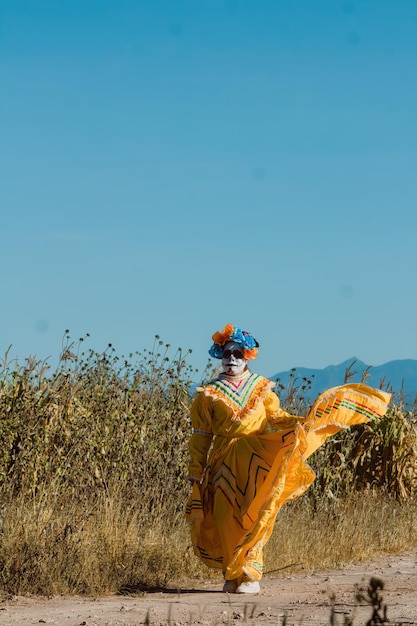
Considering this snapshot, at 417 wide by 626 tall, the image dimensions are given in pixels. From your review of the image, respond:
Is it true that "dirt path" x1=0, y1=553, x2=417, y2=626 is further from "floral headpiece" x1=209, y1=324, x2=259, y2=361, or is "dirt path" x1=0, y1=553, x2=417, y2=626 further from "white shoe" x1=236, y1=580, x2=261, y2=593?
"floral headpiece" x1=209, y1=324, x2=259, y2=361

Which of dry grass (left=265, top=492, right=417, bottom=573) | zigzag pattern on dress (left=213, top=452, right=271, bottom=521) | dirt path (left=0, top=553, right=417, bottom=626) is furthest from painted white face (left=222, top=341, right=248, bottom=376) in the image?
dry grass (left=265, top=492, right=417, bottom=573)

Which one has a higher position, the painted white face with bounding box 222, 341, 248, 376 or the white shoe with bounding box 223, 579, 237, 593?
the painted white face with bounding box 222, 341, 248, 376

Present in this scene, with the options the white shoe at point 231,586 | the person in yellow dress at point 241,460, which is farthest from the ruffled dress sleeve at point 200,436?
the white shoe at point 231,586

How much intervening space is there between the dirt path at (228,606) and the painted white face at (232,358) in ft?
5.66

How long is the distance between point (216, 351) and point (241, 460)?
2.99 feet

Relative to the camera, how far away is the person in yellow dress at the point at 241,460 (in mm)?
7918

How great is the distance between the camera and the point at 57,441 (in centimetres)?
991

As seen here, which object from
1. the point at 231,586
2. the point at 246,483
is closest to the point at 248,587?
the point at 231,586

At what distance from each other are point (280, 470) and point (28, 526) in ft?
6.66

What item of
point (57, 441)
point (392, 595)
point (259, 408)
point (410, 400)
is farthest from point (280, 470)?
point (410, 400)

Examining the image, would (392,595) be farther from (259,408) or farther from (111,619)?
(111,619)

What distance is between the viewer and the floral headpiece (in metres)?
8.16

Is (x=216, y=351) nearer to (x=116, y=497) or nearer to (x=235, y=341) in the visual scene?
(x=235, y=341)

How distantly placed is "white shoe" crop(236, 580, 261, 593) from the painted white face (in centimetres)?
160
